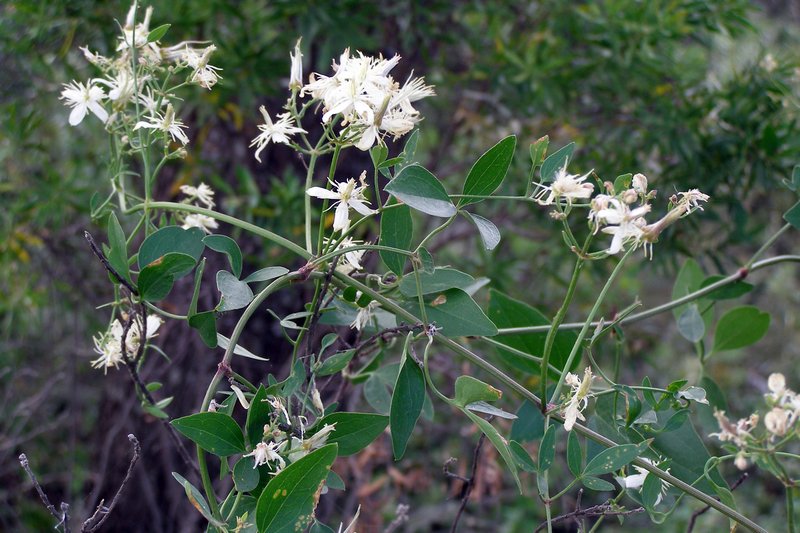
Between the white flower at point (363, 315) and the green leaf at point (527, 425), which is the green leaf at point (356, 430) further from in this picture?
the green leaf at point (527, 425)

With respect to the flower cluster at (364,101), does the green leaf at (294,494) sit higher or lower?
lower

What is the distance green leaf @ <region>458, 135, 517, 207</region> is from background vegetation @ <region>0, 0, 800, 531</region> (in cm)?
72

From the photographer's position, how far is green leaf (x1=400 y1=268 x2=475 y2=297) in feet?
1.83

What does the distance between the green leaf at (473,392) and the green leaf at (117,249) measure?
253 millimetres

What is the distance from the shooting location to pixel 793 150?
118 cm

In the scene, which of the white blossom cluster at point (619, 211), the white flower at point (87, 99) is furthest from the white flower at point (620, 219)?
the white flower at point (87, 99)

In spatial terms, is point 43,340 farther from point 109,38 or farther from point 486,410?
point 486,410

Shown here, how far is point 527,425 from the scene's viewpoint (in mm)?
721

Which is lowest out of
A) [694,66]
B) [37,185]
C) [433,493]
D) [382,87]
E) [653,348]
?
[433,493]

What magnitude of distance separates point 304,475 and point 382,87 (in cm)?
26

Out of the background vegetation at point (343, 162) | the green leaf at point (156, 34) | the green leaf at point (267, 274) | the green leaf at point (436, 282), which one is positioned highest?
the green leaf at point (156, 34)

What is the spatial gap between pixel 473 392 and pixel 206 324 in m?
0.20

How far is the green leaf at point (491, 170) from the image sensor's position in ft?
1.74

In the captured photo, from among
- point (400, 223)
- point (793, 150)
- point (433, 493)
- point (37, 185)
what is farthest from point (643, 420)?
point (433, 493)
